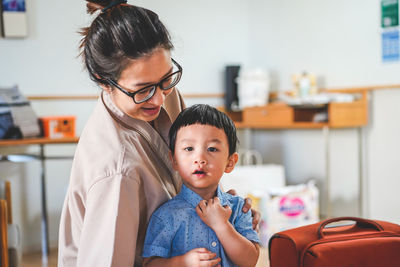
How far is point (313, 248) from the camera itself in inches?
49.4

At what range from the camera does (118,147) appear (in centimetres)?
105

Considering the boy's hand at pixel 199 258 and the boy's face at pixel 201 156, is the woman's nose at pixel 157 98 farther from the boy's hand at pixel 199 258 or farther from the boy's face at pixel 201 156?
the boy's hand at pixel 199 258

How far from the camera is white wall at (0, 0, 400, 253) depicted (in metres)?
3.46

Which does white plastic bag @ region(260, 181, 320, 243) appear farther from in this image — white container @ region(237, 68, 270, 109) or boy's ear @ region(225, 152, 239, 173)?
boy's ear @ region(225, 152, 239, 173)

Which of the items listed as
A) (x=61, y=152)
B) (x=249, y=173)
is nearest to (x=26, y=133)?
(x=61, y=152)

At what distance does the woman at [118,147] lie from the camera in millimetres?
989

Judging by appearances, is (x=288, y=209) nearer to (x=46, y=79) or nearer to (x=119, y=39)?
(x=46, y=79)

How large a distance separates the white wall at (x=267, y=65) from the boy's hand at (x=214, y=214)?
2.58m

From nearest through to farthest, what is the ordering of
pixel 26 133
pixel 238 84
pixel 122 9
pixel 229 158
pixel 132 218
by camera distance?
pixel 132 218 < pixel 122 9 < pixel 229 158 < pixel 26 133 < pixel 238 84

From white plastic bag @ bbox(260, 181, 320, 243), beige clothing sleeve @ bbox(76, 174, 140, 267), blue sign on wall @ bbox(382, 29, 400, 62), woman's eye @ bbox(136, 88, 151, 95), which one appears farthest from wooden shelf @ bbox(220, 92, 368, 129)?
beige clothing sleeve @ bbox(76, 174, 140, 267)

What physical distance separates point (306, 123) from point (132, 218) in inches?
108

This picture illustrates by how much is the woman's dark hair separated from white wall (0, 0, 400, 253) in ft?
8.28

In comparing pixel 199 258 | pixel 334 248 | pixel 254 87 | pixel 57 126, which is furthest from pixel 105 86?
pixel 254 87

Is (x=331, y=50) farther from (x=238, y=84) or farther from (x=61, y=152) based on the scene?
(x=61, y=152)
